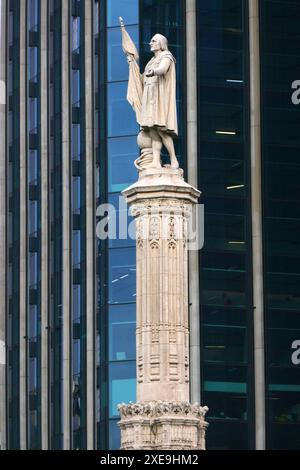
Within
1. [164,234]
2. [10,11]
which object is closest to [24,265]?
[10,11]

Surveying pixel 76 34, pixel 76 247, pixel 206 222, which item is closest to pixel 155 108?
pixel 206 222

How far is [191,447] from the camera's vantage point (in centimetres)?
4216

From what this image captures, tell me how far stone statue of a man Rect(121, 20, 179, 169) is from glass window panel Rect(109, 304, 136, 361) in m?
44.7

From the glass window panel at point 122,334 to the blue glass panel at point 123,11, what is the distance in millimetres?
13456


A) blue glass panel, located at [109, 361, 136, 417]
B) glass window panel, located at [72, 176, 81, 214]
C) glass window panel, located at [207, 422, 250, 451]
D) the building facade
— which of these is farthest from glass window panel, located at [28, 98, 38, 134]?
glass window panel, located at [207, 422, 250, 451]

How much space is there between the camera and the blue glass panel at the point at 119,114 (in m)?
92.8

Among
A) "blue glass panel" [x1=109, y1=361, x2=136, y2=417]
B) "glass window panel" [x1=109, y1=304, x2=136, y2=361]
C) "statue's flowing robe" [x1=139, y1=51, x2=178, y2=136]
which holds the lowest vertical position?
"blue glass panel" [x1=109, y1=361, x2=136, y2=417]

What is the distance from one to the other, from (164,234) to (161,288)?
124cm

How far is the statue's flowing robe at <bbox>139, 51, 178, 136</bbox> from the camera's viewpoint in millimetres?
45531

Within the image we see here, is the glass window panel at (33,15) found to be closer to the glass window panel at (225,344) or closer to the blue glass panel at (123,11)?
the blue glass panel at (123,11)

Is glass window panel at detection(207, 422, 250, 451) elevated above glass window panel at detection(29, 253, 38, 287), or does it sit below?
below

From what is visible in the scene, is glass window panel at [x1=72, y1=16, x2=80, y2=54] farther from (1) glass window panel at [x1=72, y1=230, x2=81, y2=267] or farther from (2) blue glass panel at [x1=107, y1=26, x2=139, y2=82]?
(1) glass window panel at [x1=72, y1=230, x2=81, y2=267]

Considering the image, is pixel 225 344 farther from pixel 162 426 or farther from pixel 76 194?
pixel 162 426
